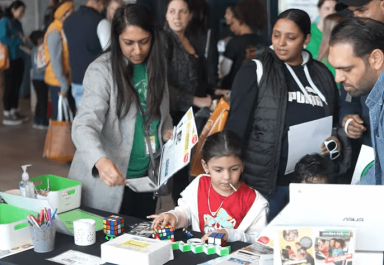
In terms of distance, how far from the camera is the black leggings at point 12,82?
8180 millimetres

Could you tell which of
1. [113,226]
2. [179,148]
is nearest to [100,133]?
[179,148]

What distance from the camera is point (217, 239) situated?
90.9 inches

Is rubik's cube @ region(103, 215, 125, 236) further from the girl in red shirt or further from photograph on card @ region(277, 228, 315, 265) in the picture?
photograph on card @ region(277, 228, 315, 265)

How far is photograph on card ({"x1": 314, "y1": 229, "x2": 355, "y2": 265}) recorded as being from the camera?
67.9 inches

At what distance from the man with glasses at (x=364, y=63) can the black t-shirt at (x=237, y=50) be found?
9.57 ft

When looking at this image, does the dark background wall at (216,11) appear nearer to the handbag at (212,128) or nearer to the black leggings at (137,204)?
the handbag at (212,128)

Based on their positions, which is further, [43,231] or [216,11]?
[216,11]

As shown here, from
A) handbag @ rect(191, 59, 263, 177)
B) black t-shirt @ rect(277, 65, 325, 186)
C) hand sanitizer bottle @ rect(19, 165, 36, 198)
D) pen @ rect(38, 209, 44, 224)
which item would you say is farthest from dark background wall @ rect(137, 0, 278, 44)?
pen @ rect(38, 209, 44, 224)

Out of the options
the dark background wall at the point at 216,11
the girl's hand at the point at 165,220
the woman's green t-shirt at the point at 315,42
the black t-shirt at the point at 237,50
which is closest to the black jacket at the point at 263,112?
the girl's hand at the point at 165,220

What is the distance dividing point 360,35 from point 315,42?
8.47 ft

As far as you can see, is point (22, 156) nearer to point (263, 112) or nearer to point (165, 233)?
point (263, 112)

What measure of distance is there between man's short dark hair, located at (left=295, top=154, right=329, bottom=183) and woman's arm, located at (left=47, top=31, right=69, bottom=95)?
3280mm

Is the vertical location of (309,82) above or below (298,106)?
above

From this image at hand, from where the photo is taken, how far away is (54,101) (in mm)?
6340
